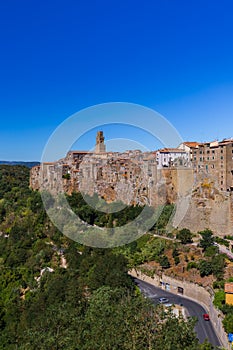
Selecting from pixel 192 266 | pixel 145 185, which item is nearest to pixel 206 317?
pixel 192 266

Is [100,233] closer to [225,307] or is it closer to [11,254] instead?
[11,254]

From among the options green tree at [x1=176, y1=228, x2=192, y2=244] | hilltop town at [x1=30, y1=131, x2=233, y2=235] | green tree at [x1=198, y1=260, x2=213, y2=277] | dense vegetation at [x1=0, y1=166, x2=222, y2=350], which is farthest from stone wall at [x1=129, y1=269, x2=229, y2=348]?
hilltop town at [x1=30, y1=131, x2=233, y2=235]

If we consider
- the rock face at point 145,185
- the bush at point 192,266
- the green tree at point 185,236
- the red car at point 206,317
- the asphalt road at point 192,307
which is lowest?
the asphalt road at point 192,307

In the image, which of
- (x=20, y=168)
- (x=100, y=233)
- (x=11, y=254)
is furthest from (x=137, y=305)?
(x=20, y=168)

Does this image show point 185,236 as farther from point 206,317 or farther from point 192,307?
point 206,317

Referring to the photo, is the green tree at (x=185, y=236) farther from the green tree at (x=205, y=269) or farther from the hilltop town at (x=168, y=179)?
the green tree at (x=205, y=269)

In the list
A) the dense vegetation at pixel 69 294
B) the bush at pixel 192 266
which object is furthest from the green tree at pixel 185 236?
the bush at pixel 192 266

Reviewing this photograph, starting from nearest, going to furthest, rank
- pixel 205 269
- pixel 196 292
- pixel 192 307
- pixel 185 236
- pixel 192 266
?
pixel 192 307
pixel 196 292
pixel 205 269
pixel 192 266
pixel 185 236
